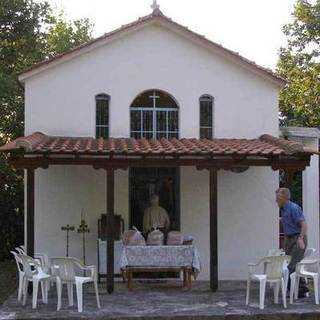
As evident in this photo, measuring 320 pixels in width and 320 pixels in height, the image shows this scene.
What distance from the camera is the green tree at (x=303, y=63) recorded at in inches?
1108

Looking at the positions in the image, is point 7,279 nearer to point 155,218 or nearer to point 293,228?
point 155,218

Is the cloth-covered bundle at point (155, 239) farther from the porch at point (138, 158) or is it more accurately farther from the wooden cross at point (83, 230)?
the wooden cross at point (83, 230)

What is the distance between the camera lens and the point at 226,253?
15.2 metres

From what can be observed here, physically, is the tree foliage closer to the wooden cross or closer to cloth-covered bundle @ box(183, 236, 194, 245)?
the wooden cross

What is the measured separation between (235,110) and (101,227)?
4311mm

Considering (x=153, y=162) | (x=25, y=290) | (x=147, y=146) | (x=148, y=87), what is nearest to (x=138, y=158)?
(x=153, y=162)

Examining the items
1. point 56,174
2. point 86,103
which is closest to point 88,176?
point 56,174

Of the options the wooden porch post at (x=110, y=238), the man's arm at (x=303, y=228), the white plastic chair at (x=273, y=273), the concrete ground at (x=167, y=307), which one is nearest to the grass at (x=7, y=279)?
the concrete ground at (x=167, y=307)

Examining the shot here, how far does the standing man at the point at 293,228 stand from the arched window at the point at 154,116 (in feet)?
14.3

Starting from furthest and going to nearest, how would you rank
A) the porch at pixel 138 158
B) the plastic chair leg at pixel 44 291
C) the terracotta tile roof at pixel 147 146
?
the porch at pixel 138 158
the terracotta tile roof at pixel 147 146
the plastic chair leg at pixel 44 291

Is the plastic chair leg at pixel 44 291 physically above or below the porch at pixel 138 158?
below

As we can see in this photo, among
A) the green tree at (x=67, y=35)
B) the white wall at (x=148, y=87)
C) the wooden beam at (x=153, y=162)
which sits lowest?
the wooden beam at (x=153, y=162)

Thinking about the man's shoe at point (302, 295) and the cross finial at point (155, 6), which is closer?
the man's shoe at point (302, 295)

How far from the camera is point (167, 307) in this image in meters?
11.3
